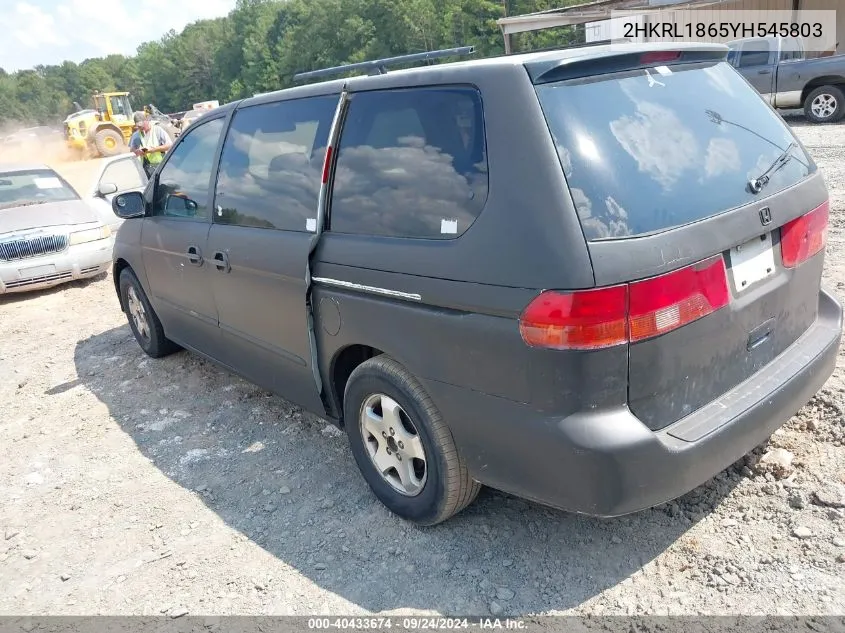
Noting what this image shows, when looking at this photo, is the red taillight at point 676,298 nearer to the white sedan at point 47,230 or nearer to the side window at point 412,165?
the side window at point 412,165

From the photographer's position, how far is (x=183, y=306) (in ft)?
14.6

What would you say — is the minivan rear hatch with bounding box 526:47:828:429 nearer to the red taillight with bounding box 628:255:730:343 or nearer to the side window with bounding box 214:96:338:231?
the red taillight with bounding box 628:255:730:343

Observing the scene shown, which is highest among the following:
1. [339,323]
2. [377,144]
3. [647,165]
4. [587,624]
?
[377,144]

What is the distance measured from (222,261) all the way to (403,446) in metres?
1.63

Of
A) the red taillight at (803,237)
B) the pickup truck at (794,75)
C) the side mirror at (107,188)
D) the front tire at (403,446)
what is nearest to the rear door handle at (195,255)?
the front tire at (403,446)

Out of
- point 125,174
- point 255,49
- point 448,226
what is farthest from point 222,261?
point 255,49

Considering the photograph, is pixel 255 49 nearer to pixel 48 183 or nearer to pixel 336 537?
pixel 48 183

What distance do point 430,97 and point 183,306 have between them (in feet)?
8.60

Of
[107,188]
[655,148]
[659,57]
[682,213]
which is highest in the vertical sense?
[659,57]

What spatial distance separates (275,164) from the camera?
3.39 meters

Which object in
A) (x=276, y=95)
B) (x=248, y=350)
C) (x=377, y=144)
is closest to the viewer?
(x=377, y=144)

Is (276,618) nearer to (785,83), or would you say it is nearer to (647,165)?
(647,165)

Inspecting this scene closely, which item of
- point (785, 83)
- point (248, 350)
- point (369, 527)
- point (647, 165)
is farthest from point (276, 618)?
point (785, 83)

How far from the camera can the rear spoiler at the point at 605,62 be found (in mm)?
2256
